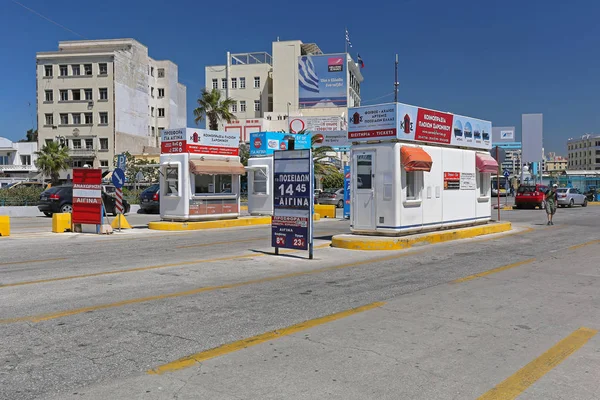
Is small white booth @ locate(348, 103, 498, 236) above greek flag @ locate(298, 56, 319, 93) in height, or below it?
below

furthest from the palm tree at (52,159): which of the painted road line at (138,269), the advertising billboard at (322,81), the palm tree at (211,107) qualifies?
the painted road line at (138,269)

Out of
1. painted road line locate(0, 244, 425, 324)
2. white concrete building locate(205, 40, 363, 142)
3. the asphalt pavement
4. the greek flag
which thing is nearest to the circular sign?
white concrete building locate(205, 40, 363, 142)

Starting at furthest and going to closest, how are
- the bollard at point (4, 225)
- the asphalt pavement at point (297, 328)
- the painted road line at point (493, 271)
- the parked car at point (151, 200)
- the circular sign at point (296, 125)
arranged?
the circular sign at point (296, 125) → the parked car at point (151, 200) → the bollard at point (4, 225) → the painted road line at point (493, 271) → the asphalt pavement at point (297, 328)

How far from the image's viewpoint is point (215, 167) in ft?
66.5

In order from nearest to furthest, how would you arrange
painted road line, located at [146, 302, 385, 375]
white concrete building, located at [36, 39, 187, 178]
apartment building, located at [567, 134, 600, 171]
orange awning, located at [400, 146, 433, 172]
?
painted road line, located at [146, 302, 385, 375]
orange awning, located at [400, 146, 433, 172]
white concrete building, located at [36, 39, 187, 178]
apartment building, located at [567, 134, 600, 171]

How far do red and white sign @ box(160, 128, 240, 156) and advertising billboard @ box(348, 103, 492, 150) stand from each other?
7394mm

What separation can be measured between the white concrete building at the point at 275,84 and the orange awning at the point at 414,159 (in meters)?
63.4

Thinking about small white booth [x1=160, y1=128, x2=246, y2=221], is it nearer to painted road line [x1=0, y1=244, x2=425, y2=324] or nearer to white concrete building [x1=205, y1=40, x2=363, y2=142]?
painted road line [x1=0, y1=244, x2=425, y2=324]

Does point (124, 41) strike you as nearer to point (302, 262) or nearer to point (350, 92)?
point (350, 92)

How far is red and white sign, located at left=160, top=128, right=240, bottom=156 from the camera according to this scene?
19.7 meters

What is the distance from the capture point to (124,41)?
2803 inches

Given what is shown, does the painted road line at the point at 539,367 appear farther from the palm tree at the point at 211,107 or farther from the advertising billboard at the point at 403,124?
the palm tree at the point at 211,107

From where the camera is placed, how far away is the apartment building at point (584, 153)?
163250 millimetres

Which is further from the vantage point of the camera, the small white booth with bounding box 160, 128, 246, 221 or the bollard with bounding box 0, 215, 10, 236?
the small white booth with bounding box 160, 128, 246, 221
